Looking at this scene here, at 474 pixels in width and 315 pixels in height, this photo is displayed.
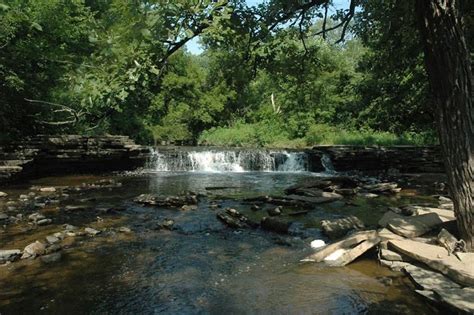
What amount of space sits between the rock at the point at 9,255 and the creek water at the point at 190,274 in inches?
8.0

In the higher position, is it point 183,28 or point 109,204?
point 183,28

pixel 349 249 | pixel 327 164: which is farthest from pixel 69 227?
pixel 327 164

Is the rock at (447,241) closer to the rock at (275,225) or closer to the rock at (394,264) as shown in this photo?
the rock at (394,264)

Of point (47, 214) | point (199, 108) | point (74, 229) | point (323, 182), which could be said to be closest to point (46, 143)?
point (47, 214)

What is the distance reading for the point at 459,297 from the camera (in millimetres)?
4078

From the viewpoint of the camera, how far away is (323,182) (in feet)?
43.7

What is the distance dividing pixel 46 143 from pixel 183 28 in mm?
14066

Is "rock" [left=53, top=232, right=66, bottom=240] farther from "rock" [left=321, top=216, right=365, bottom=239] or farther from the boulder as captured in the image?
"rock" [left=321, top=216, right=365, bottom=239]

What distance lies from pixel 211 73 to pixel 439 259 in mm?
13651

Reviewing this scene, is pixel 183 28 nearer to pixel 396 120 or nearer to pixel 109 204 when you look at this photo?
pixel 109 204

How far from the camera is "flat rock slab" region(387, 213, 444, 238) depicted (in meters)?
6.05

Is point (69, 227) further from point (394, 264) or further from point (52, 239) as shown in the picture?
point (394, 264)

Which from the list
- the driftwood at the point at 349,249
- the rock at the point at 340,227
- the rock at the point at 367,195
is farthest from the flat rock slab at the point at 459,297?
the rock at the point at 367,195

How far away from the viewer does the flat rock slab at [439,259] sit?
436 centimetres
